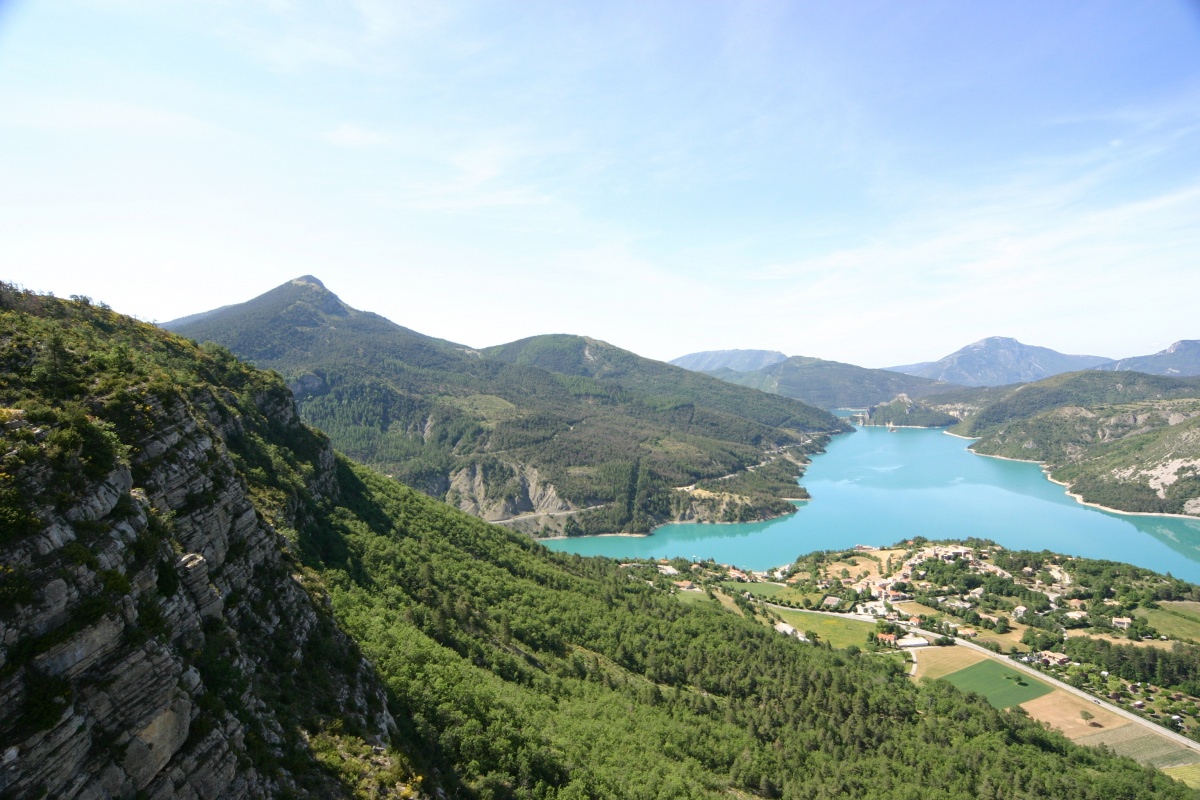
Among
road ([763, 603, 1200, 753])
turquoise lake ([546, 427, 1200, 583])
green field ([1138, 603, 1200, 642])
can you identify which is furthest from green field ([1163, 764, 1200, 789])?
turquoise lake ([546, 427, 1200, 583])

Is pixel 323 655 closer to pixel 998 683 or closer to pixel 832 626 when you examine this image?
pixel 998 683

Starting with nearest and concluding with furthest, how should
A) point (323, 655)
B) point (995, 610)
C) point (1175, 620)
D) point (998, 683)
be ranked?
point (323, 655), point (998, 683), point (1175, 620), point (995, 610)

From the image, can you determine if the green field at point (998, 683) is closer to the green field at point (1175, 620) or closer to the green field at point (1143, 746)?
the green field at point (1143, 746)

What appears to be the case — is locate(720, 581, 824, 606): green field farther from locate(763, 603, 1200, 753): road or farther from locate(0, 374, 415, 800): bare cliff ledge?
locate(0, 374, 415, 800): bare cliff ledge

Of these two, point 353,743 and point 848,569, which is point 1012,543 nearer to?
point 848,569

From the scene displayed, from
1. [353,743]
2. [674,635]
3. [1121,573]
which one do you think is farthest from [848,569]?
[353,743]

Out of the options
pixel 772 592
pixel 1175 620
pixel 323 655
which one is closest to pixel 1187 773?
pixel 1175 620

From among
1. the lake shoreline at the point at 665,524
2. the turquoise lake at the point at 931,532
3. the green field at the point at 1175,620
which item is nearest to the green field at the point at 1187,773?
the green field at the point at 1175,620

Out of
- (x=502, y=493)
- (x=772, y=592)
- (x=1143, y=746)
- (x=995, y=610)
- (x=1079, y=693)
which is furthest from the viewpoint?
(x=502, y=493)
